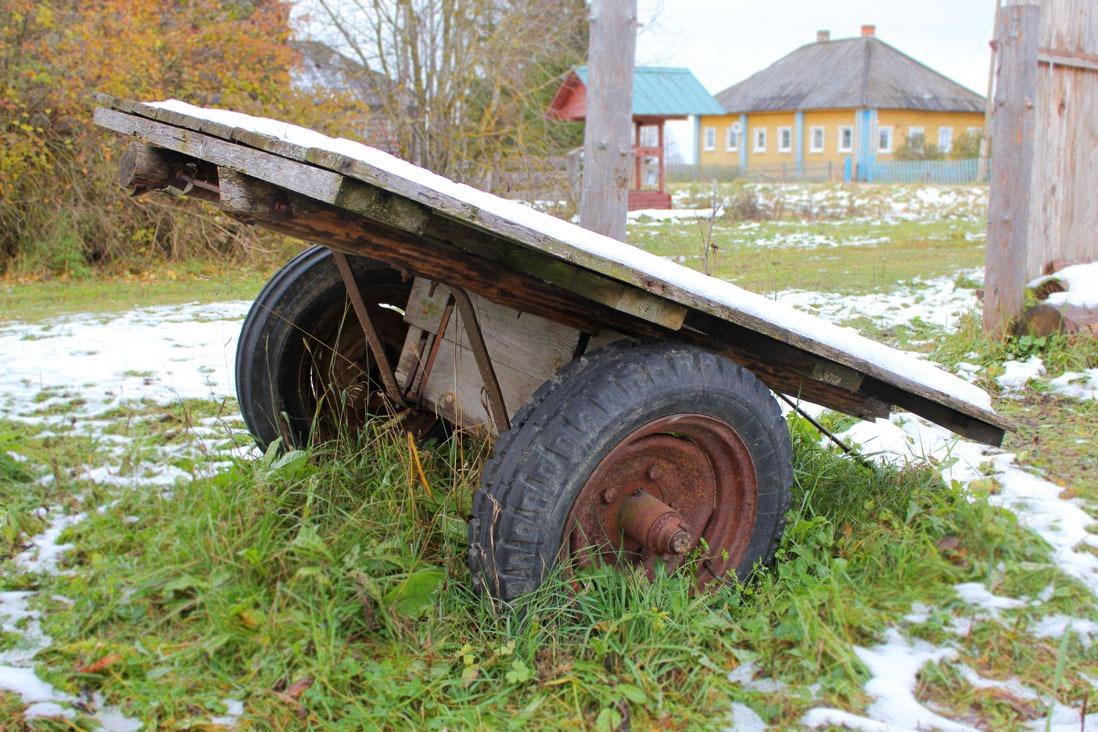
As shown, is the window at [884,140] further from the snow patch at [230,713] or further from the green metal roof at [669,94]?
the snow patch at [230,713]

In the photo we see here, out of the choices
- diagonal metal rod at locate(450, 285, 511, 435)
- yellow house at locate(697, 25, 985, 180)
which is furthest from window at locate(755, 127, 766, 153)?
diagonal metal rod at locate(450, 285, 511, 435)

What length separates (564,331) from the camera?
3.10 meters

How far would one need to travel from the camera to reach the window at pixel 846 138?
46.6 meters

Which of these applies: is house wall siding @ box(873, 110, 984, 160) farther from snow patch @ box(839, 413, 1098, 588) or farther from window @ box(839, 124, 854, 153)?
snow patch @ box(839, 413, 1098, 588)

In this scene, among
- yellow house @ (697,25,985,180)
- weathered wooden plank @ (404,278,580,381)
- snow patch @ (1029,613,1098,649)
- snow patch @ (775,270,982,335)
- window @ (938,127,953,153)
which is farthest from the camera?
window @ (938,127,953,153)

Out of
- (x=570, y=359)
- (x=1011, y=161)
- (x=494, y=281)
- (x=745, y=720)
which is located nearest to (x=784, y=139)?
(x=1011, y=161)

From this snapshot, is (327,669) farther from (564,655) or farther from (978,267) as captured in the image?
(978,267)

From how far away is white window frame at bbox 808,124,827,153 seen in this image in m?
47.6

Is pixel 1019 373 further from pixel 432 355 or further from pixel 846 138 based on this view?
pixel 846 138

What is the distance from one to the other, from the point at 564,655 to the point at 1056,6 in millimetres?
6170

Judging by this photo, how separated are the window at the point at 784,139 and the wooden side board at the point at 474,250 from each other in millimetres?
48374

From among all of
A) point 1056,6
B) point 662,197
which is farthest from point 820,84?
point 1056,6

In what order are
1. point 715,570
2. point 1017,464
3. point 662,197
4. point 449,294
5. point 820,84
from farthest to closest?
point 820,84 < point 662,197 < point 1017,464 < point 449,294 < point 715,570

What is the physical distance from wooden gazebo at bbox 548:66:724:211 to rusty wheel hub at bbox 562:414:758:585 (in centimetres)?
1986
